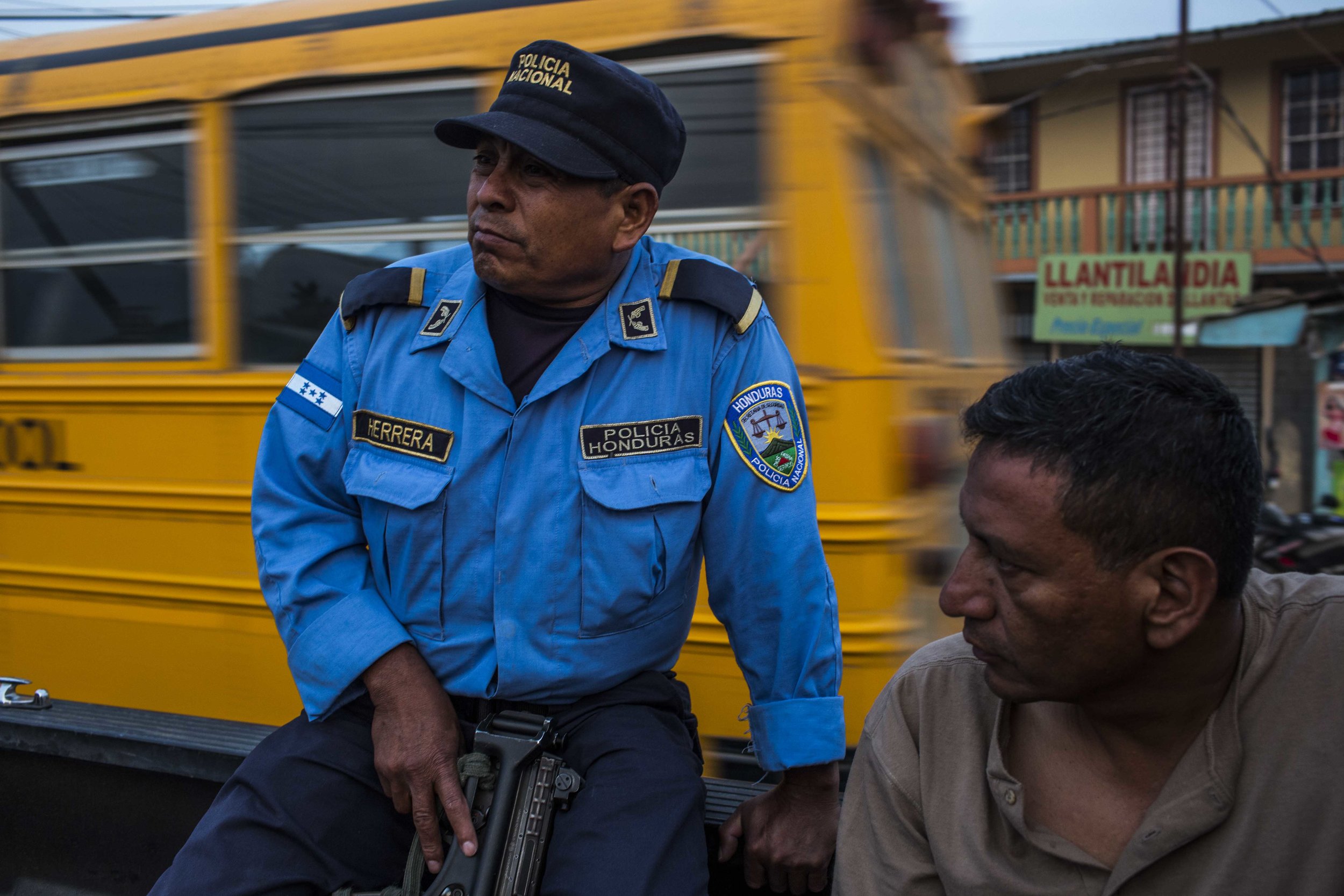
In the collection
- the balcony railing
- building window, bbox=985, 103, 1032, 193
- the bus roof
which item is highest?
building window, bbox=985, 103, 1032, 193

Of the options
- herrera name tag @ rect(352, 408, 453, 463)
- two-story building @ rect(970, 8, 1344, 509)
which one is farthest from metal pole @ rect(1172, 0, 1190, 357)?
herrera name tag @ rect(352, 408, 453, 463)

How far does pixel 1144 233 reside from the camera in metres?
14.3

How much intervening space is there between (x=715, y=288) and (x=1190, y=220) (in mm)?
14159

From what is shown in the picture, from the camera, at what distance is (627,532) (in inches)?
67.6

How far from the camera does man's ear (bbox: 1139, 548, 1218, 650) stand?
119 centimetres

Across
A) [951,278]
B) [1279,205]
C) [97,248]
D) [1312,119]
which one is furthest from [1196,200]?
[97,248]

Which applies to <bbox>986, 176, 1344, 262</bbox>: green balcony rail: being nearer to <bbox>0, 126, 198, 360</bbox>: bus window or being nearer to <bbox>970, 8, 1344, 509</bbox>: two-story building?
<bbox>970, 8, 1344, 509</bbox>: two-story building

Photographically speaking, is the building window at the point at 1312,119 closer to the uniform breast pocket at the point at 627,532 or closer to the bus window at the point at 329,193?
the bus window at the point at 329,193

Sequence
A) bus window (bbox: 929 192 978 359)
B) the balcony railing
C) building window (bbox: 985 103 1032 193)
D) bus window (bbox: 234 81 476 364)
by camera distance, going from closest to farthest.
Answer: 1. bus window (bbox: 234 81 476 364)
2. bus window (bbox: 929 192 978 359)
3. the balcony railing
4. building window (bbox: 985 103 1032 193)

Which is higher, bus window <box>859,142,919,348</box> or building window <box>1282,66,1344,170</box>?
building window <box>1282,66,1344,170</box>

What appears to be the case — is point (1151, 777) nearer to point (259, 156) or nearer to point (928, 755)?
point (928, 755)

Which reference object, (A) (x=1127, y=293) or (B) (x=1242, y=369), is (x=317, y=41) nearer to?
(A) (x=1127, y=293)

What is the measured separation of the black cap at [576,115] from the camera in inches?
68.3

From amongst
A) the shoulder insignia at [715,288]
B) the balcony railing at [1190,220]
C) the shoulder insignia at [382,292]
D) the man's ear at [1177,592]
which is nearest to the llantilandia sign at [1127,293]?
the balcony railing at [1190,220]
